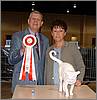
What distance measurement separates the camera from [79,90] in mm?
1616

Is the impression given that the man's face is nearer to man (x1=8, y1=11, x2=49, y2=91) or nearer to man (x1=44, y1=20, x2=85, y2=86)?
man (x1=8, y1=11, x2=49, y2=91)

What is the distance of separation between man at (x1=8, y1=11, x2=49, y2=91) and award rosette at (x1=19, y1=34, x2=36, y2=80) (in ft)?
0.16

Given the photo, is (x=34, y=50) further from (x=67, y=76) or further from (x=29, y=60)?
(x=67, y=76)

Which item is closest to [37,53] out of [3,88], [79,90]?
[79,90]

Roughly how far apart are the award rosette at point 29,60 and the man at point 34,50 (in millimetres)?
48

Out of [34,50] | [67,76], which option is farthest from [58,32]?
[67,76]

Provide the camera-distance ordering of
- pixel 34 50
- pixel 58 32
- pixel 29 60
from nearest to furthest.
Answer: pixel 58 32 → pixel 29 60 → pixel 34 50

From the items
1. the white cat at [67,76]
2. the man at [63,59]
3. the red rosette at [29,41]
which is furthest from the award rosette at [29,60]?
the white cat at [67,76]

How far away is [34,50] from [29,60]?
0.12m

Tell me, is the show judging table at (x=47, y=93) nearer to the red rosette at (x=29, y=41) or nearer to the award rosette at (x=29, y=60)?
the award rosette at (x=29, y=60)

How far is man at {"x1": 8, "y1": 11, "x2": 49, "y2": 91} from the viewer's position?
6.31ft

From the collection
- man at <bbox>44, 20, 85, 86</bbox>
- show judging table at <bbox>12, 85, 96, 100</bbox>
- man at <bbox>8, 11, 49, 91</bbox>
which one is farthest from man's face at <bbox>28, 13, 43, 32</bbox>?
show judging table at <bbox>12, 85, 96, 100</bbox>

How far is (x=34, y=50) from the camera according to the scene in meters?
1.97

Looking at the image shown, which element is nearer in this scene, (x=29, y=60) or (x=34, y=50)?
(x=29, y=60)
